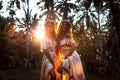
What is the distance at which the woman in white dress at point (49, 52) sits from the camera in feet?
12.8

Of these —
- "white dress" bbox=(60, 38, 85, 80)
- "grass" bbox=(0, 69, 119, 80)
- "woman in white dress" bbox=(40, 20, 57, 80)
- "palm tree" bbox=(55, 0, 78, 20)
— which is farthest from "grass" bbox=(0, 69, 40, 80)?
"white dress" bbox=(60, 38, 85, 80)

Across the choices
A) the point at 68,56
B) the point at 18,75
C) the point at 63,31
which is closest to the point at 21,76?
the point at 18,75

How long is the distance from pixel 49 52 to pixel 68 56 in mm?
267

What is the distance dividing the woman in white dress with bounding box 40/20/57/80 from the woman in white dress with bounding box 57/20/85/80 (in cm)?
10

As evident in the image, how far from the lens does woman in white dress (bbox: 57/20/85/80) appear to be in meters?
3.91

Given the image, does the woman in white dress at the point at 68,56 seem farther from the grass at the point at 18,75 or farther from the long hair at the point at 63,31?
the grass at the point at 18,75

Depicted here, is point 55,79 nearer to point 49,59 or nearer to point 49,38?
point 49,59

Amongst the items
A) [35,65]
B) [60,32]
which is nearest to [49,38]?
[60,32]

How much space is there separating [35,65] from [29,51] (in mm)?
6165

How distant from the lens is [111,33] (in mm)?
46125

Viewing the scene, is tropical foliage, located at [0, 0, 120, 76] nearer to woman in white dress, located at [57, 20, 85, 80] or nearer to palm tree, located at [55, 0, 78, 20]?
palm tree, located at [55, 0, 78, 20]

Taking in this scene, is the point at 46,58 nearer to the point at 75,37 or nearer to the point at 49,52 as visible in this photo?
the point at 49,52

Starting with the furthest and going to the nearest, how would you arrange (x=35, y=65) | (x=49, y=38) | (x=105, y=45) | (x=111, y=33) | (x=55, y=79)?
(x=35, y=65) → (x=105, y=45) → (x=111, y=33) → (x=49, y=38) → (x=55, y=79)

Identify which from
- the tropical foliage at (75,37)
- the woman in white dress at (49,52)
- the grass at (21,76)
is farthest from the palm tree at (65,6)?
the woman in white dress at (49,52)
